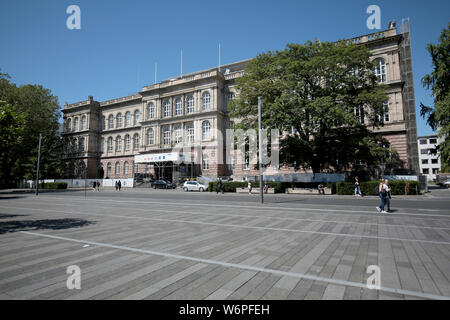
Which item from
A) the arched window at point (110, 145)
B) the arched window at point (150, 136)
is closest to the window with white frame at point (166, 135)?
the arched window at point (150, 136)

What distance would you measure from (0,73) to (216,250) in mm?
47304

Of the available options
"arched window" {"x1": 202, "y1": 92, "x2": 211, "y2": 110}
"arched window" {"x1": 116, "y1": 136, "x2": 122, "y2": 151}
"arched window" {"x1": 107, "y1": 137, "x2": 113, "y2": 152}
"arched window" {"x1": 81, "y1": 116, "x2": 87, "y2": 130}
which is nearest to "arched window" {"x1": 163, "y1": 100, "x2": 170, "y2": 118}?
"arched window" {"x1": 202, "y1": 92, "x2": 211, "y2": 110}

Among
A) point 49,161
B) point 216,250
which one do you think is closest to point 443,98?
point 216,250

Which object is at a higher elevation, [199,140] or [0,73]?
[0,73]

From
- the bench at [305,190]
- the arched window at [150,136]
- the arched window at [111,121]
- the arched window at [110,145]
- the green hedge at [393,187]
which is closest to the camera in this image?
the green hedge at [393,187]

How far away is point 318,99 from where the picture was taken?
70.5ft

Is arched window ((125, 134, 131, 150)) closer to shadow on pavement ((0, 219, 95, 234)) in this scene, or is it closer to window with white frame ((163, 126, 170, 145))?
window with white frame ((163, 126, 170, 145))

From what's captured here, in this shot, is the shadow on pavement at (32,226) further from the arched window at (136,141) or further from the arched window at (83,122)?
the arched window at (83,122)

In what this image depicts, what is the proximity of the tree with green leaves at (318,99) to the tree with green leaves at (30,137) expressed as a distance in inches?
1452

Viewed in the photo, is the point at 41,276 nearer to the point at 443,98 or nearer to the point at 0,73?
the point at 443,98

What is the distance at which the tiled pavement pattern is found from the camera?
3.04 meters

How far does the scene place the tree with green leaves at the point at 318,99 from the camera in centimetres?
2198

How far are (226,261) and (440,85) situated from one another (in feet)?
105

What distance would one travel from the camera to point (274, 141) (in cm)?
2530
